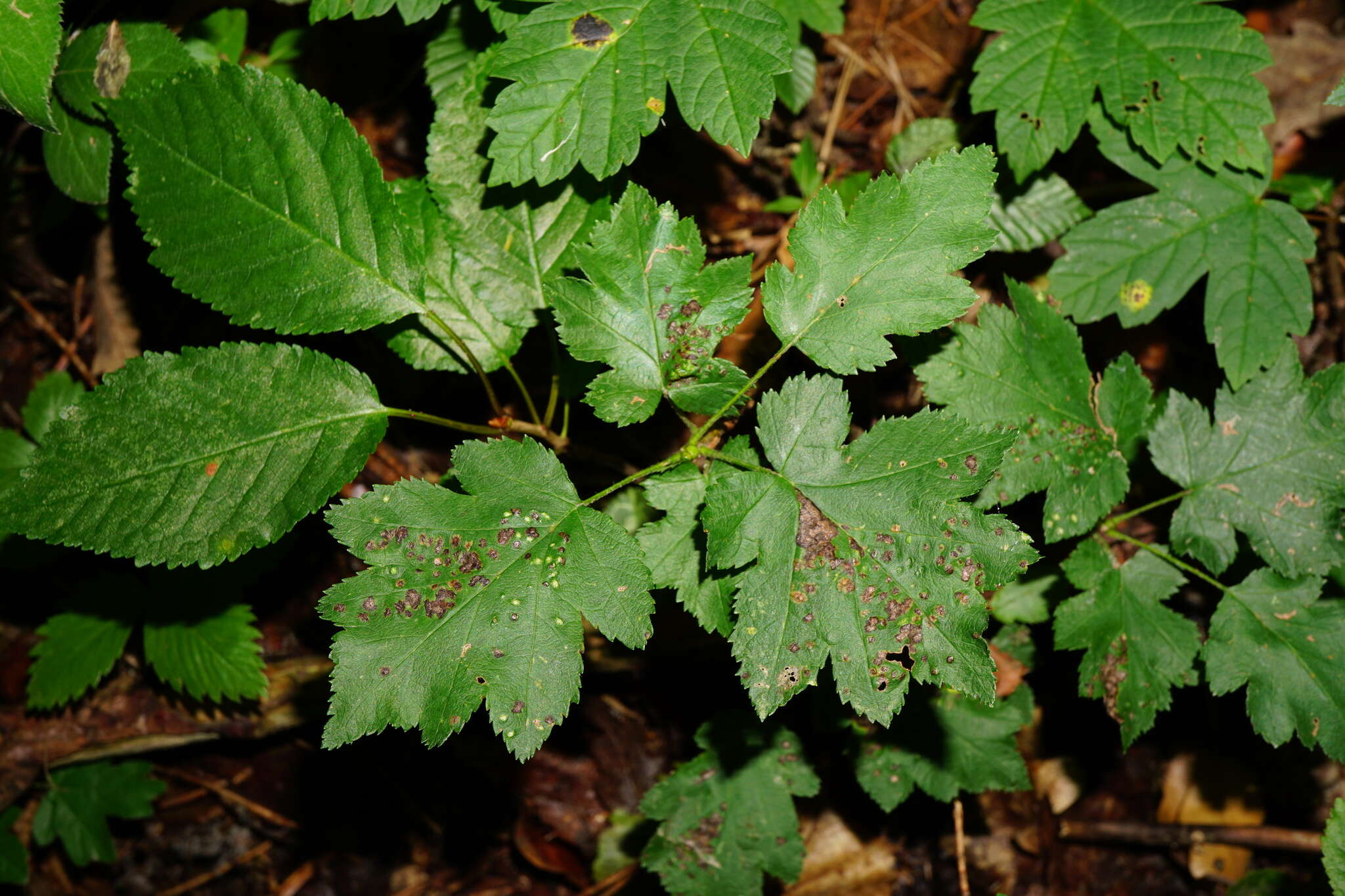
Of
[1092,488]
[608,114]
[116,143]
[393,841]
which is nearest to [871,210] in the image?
[608,114]

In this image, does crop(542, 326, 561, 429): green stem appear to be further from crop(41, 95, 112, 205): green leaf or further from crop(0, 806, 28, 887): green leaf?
crop(0, 806, 28, 887): green leaf

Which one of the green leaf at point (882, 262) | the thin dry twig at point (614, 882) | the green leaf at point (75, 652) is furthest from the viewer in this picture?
the thin dry twig at point (614, 882)

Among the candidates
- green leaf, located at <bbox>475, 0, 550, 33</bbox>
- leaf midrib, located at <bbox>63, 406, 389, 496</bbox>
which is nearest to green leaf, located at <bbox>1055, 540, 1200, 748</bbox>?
leaf midrib, located at <bbox>63, 406, 389, 496</bbox>

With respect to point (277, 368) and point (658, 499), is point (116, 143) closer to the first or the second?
point (277, 368)

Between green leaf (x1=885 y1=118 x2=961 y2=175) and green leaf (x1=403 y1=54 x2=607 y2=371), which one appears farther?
green leaf (x1=885 y1=118 x2=961 y2=175)

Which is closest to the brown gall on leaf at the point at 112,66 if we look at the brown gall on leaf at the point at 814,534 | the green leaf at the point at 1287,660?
the brown gall on leaf at the point at 814,534

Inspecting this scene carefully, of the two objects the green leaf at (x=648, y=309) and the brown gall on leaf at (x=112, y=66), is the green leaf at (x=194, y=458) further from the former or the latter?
the brown gall on leaf at (x=112, y=66)
